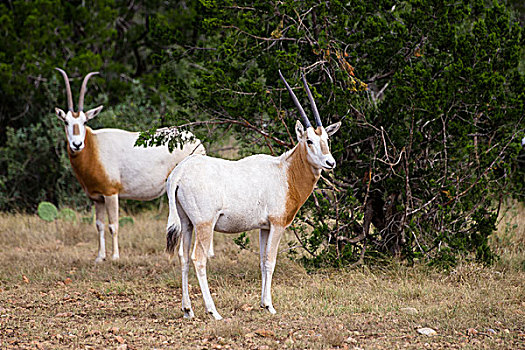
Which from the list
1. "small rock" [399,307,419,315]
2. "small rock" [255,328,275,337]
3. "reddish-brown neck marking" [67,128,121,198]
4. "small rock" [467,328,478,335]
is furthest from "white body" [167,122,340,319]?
"reddish-brown neck marking" [67,128,121,198]

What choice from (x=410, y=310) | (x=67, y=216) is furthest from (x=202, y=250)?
(x=67, y=216)

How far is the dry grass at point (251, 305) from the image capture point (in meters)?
5.19

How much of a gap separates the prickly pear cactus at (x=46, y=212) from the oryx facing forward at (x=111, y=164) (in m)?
2.42

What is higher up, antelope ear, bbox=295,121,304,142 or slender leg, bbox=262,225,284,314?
A: antelope ear, bbox=295,121,304,142

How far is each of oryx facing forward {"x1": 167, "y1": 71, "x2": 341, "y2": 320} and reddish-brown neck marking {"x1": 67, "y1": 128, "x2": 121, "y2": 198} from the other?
363cm

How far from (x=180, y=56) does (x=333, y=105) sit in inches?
87.5

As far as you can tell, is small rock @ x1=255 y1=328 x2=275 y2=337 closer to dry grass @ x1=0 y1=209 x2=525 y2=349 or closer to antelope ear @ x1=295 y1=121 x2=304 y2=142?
dry grass @ x1=0 y1=209 x2=525 y2=349

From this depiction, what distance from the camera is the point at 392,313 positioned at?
590cm

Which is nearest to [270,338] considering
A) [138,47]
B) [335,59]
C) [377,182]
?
[377,182]

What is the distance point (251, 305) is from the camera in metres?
6.36

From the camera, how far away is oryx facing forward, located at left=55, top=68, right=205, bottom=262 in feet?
30.2

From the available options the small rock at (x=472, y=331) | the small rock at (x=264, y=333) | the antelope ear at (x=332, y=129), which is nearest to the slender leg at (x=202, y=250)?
the small rock at (x=264, y=333)

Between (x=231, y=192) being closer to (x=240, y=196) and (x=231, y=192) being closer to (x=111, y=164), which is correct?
(x=240, y=196)

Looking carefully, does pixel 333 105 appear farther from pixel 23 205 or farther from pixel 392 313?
pixel 23 205
